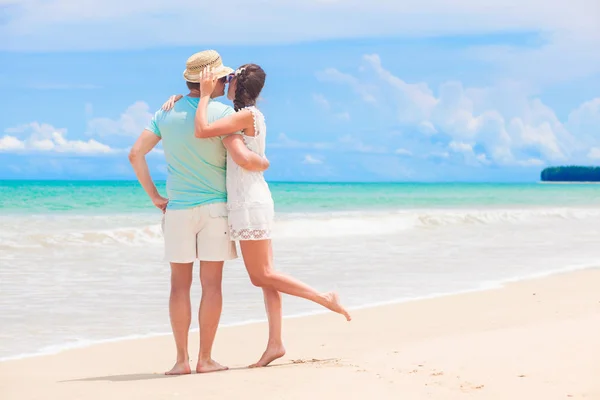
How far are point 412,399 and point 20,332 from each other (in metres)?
3.75

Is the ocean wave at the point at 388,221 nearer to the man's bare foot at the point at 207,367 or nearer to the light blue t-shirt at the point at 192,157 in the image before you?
the man's bare foot at the point at 207,367

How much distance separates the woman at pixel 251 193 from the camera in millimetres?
4453

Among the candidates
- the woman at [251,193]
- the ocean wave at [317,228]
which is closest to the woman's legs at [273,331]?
the woman at [251,193]

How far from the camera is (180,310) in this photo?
4.68 m

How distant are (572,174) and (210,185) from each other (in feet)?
377

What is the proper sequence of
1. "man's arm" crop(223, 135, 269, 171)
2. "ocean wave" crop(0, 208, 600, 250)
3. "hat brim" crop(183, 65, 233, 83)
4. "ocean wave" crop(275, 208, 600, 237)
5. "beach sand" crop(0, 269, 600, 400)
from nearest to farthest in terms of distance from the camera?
"beach sand" crop(0, 269, 600, 400) → "man's arm" crop(223, 135, 269, 171) → "hat brim" crop(183, 65, 233, 83) → "ocean wave" crop(0, 208, 600, 250) → "ocean wave" crop(275, 208, 600, 237)

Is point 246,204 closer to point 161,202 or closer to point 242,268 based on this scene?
point 161,202

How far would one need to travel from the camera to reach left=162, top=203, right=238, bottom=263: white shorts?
14.8 feet

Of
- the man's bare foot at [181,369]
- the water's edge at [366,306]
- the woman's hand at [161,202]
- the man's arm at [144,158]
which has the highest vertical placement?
the man's arm at [144,158]

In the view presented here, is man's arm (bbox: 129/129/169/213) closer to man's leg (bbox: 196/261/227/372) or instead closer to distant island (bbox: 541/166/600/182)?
man's leg (bbox: 196/261/227/372)

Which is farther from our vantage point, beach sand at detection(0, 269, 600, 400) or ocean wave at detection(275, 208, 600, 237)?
ocean wave at detection(275, 208, 600, 237)

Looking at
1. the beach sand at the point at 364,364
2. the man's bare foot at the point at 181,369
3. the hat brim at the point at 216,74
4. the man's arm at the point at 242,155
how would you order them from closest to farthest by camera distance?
1. the beach sand at the point at 364,364
2. the man's arm at the point at 242,155
3. the hat brim at the point at 216,74
4. the man's bare foot at the point at 181,369

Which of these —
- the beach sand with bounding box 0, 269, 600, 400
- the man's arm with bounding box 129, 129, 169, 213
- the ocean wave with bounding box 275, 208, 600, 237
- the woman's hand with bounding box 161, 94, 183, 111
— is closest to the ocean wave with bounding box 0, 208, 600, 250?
the ocean wave with bounding box 275, 208, 600, 237

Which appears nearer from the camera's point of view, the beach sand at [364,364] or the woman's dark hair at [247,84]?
the beach sand at [364,364]
